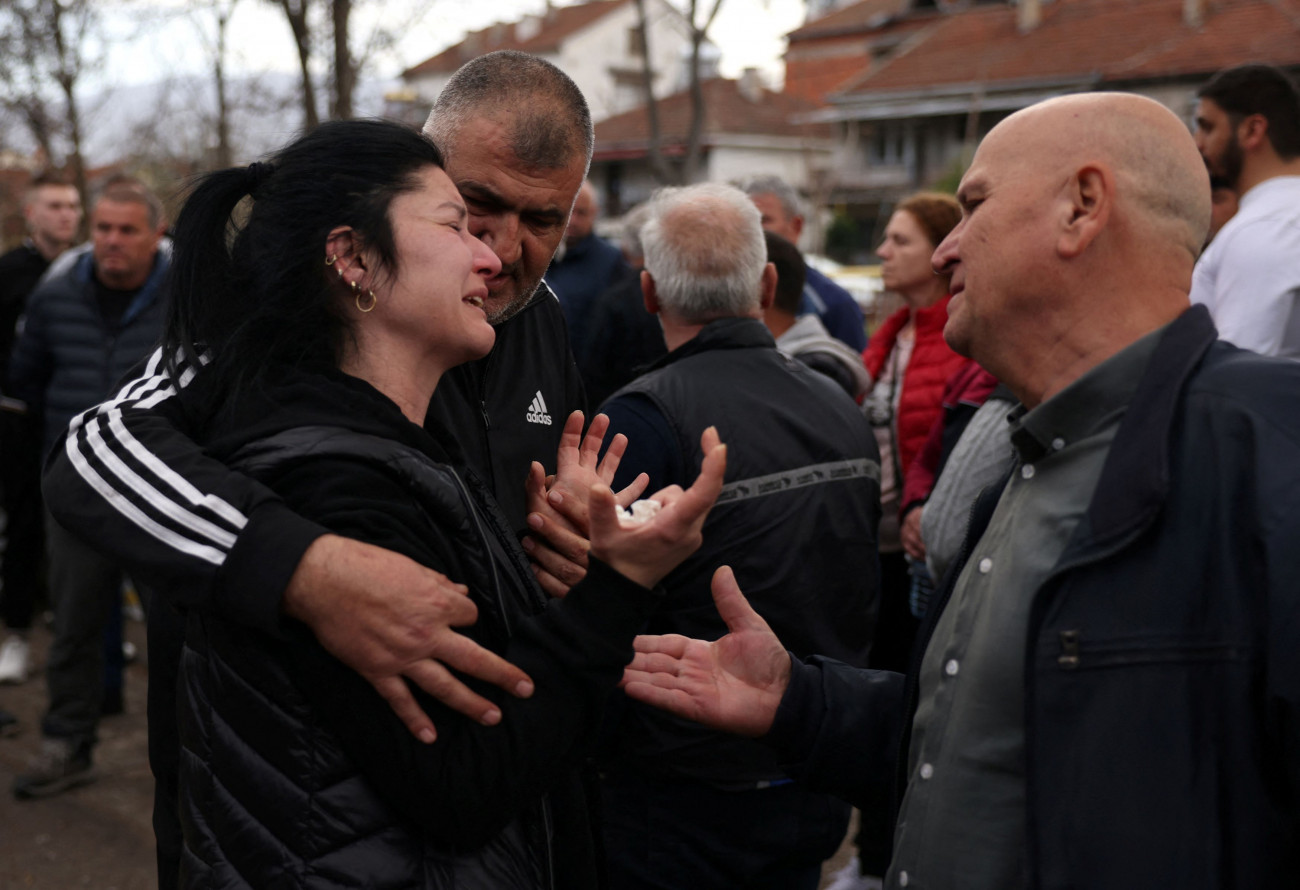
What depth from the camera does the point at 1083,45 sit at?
33312 millimetres

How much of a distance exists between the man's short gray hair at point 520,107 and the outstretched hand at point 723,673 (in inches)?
45.3

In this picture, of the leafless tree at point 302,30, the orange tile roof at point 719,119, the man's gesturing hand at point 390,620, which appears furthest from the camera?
the orange tile roof at point 719,119

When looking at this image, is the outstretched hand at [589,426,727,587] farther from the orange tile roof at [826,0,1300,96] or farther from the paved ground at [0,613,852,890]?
the orange tile roof at [826,0,1300,96]

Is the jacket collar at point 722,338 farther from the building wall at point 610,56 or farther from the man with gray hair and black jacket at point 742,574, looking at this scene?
the building wall at point 610,56

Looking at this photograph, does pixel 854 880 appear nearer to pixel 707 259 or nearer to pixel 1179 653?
pixel 707 259

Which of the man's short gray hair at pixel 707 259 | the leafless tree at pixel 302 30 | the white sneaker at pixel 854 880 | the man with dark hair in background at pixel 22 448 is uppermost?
the leafless tree at pixel 302 30

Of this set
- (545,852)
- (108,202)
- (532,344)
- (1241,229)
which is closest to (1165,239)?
(545,852)

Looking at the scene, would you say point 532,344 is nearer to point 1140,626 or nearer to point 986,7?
point 1140,626

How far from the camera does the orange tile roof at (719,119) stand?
4328 centimetres

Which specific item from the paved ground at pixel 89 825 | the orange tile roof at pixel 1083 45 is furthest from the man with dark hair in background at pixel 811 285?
the orange tile roof at pixel 1083 45

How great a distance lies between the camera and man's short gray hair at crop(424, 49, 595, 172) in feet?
8.46

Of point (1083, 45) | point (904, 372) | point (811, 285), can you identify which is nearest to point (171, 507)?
point (904, 372)

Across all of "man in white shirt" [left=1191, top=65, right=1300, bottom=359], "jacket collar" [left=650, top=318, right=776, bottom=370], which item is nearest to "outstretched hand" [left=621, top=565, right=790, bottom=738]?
"jacket collar" [left=650, top=318, right=776, bottom=370]

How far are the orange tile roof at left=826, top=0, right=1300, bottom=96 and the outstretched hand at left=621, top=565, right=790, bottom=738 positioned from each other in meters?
25.7
